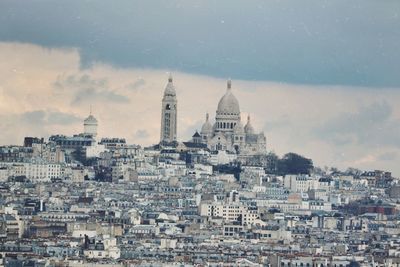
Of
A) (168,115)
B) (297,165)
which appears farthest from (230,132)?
(297,165)

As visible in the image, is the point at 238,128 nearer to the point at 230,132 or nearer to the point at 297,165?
the point at 230,132

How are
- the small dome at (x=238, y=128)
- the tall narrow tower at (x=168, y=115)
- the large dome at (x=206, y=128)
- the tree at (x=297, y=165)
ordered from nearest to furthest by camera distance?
the tree at (x=297, y=165) < the tall narrow tower at (x=168, y=115) < the small dome at (x=238, y=128) < the large dome at (x=206, y=128)

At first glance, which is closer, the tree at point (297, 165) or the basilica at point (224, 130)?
the tree at point (297, 165)

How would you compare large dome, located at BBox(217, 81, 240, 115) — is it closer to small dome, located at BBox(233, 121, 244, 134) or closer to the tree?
small dome, located at BBox(233, 121, 244, 134)

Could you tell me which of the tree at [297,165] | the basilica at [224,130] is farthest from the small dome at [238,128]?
the tree at [297,165]

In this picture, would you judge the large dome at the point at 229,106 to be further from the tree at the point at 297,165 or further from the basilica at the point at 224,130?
the tree at the point at 297,165

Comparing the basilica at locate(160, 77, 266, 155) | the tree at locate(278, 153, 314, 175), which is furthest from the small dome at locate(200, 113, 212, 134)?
the tree at locate(278, 153, 314, 175)

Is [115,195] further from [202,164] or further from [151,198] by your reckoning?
[202,164]

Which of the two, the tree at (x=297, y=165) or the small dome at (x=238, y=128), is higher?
the small dome at (x=238, y=128)
